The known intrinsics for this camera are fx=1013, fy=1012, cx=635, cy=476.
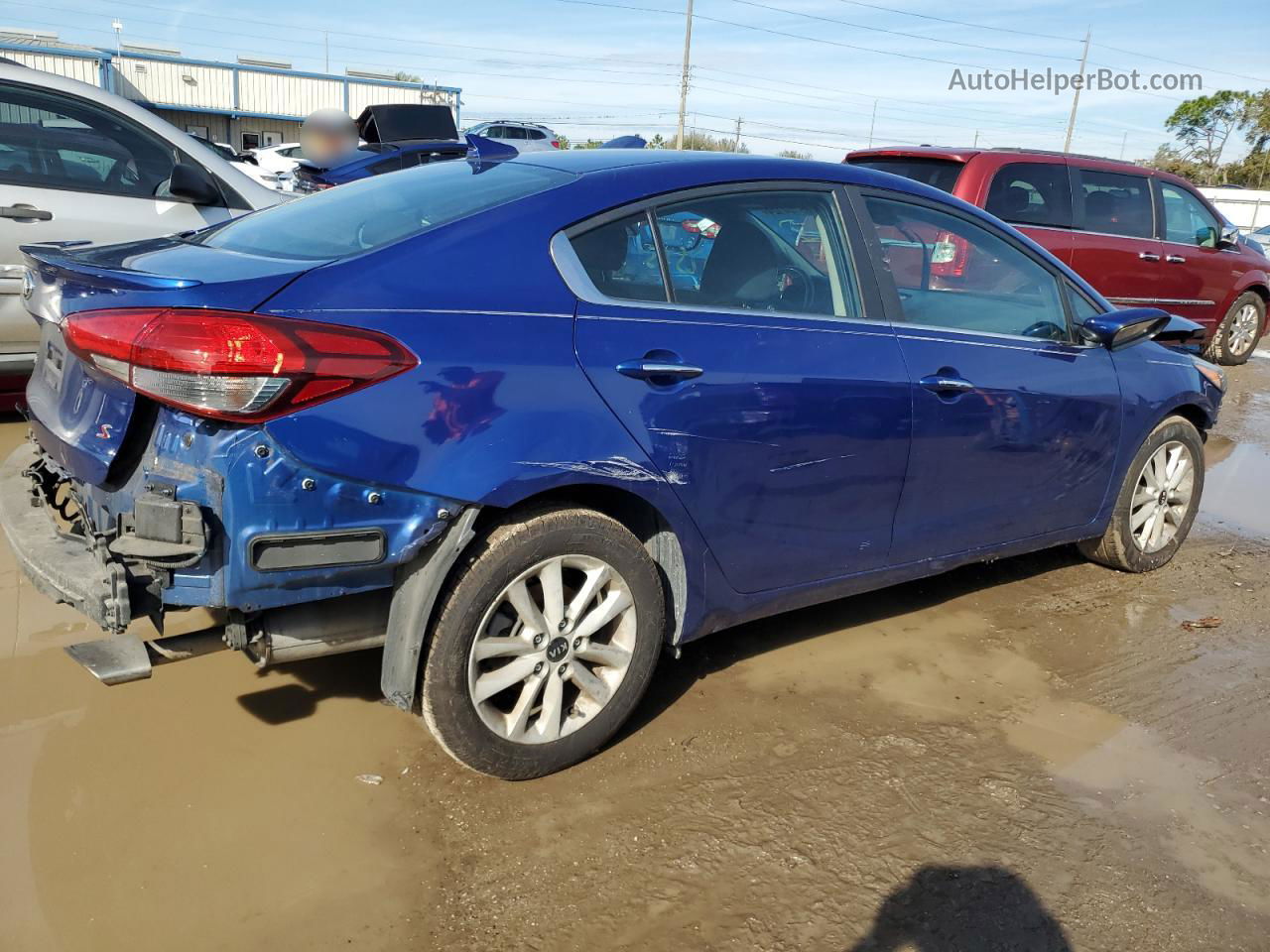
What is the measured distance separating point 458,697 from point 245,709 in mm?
882

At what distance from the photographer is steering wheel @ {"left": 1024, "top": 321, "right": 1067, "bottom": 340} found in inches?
153

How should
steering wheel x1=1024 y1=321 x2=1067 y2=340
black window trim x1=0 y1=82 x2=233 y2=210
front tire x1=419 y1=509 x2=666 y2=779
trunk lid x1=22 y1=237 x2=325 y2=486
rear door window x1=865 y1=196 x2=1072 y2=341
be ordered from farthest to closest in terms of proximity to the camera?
black window trim x1=0 y1=82 x2=233 y2=210 → steering wheel x1=1024 y1=321 x2=1067 y2=340 → rear door window x1=865 y1=196 x2=1072 y2=341 → front tire x1=419 y1=509 x2=666 y2=779 → trunk lid x1=22 y1=237 x2=325 y2=486

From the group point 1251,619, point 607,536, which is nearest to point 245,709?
point 607,536

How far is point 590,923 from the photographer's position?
2.32 metres

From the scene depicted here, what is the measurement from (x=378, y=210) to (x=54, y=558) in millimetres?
1285

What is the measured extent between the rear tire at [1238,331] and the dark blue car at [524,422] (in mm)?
8199

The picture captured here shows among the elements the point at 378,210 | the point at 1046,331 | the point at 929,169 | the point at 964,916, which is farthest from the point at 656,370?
the point at 929,169

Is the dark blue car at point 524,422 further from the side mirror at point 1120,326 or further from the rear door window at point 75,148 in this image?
the rear door window at point 75,148

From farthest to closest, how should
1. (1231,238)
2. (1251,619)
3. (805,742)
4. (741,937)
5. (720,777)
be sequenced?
(1231,238) < (1251,619) < (805,742) < (720,777) < (741,937)

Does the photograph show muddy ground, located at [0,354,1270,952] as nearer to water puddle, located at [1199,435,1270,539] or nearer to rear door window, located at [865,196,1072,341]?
rear door window, located at [865,196,1072,341]

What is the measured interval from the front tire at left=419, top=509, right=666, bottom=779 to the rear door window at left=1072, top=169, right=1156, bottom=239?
694 cm

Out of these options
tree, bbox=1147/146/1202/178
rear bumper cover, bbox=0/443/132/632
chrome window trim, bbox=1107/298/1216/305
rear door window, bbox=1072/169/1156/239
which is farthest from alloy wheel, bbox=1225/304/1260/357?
tree, bbox=1147/146/1202/178

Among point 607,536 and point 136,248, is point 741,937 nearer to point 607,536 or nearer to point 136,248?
point 607,536

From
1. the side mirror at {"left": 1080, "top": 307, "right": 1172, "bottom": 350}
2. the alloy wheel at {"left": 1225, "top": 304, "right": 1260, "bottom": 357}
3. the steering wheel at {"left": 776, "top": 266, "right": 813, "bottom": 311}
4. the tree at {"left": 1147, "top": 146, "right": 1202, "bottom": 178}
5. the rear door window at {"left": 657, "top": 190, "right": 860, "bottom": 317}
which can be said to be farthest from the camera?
the tree at {"left": 1147, "top": 146, "right": 1202, "bottom": 178}
